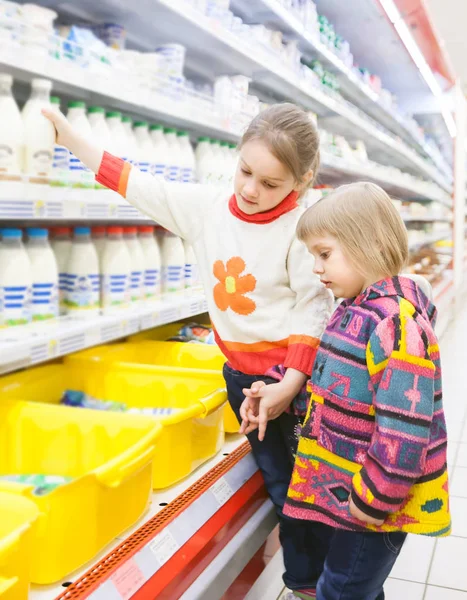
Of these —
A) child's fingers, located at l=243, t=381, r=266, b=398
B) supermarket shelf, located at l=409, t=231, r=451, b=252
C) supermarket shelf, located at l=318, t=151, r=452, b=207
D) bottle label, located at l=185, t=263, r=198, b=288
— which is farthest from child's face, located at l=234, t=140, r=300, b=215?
supermarket shelf, located at l=409, t=231, r=451, b=252

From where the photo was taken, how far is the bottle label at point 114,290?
1.94m

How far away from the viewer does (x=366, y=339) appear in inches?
49.3

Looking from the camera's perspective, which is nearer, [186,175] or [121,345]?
[121,345]

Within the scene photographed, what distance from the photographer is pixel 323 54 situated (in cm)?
343

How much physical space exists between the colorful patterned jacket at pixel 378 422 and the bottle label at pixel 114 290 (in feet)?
2.57

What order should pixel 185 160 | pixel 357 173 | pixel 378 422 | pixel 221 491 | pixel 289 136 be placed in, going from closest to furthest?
pixel 378 422 → pixel 289 136 → pixel 221 491 → pixel 185 160 → pixel 357 173

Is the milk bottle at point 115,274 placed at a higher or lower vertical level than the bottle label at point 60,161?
lower

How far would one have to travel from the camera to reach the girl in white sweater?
1440mm

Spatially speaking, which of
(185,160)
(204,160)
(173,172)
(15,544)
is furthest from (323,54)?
(15,544)

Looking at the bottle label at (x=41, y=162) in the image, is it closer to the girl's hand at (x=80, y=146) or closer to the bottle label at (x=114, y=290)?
the girl's hand at (x=80, y=146)

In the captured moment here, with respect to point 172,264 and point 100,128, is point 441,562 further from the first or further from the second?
point 100,128

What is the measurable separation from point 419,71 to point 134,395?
4393mm

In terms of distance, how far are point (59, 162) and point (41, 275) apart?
295 mm

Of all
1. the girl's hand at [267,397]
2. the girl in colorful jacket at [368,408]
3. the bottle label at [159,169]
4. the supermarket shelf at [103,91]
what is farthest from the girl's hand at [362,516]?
the bottle label at [159,169]
